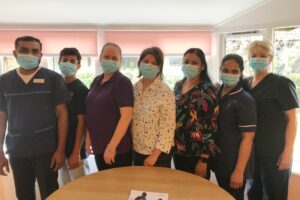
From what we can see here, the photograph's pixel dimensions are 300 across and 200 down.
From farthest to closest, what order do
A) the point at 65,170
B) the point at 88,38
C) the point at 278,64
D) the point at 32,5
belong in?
the point at 88,38, the point at 278,64, the point at 32,5, the point at 65,170

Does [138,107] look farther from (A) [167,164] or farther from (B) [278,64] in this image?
(B) [278,64]

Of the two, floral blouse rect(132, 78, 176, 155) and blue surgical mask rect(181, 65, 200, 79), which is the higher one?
blue surgical mask rect(181, 65, 200, 79)

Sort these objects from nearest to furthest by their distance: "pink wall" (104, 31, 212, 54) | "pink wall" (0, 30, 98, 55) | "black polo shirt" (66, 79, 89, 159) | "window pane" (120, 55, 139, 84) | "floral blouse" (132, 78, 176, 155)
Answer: "floral blouse" (132, 78, 176, 155)
"black polo shirt" (66, 79, 89, 159)
"pink wall" (0, 30, 98, 55)
"pink wall" (104, 31, 212, 54)
"window pane" (120, 55, 139, 84)

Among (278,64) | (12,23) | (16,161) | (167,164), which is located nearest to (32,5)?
(12,23)

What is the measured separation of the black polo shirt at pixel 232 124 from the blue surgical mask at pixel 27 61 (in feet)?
3.82

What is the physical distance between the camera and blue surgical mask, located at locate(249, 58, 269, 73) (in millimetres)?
1724

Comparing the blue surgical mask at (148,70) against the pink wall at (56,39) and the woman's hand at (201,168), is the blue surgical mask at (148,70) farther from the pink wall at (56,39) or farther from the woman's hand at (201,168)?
the pink wall at (56,39)

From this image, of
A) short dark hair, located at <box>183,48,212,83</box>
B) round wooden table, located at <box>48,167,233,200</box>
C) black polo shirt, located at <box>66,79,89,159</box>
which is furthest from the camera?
black polo shirt, located at <box>66,79,89,159</box>

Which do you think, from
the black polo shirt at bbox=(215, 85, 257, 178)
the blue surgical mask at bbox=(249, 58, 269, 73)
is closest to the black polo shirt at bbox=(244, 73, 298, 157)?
the blue surgical mask at bbox=(249, 58, 269, 73)

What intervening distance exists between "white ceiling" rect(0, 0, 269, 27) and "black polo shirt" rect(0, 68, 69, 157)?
0.98 metres

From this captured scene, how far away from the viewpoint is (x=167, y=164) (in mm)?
1612

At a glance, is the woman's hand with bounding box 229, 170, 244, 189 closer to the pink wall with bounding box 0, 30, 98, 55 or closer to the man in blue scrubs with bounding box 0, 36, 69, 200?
the man in blue scrubs with bounding box 0, 36, 69, 200

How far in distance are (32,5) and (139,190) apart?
76.3 inches

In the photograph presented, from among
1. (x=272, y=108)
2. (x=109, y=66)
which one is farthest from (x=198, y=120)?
(x=109, y=66)
